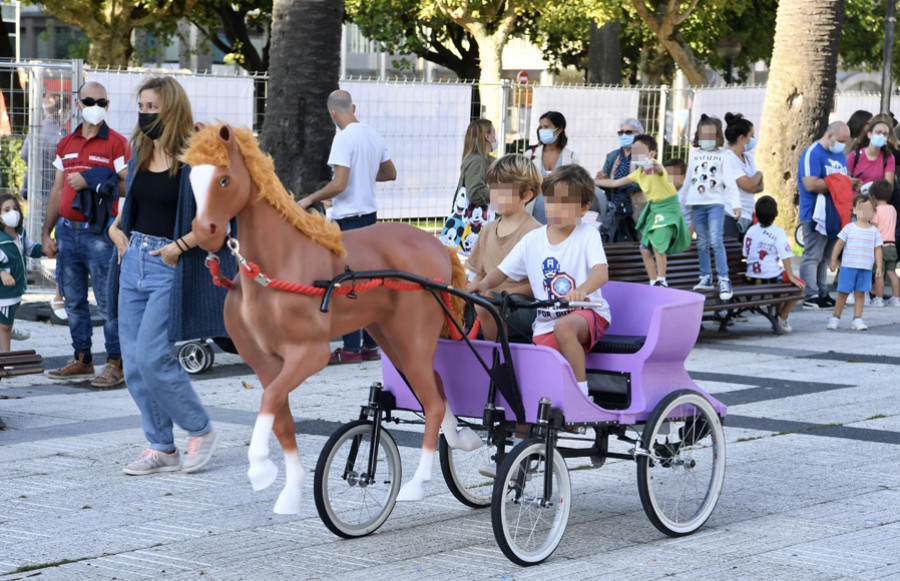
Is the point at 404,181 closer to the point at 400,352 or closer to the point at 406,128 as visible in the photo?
the point at 406,128

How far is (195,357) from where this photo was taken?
1073cm

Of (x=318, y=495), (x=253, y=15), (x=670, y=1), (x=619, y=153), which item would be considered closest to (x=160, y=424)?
(x=318, y=495)

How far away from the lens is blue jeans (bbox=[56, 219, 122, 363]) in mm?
9867

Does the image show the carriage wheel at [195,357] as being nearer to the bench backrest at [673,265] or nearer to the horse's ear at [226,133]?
the bench backrest at [673,265]

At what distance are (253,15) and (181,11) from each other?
7.87 meters

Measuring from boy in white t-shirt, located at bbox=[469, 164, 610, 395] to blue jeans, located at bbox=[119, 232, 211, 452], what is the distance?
1844 millimetres

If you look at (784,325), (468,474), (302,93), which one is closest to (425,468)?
(468,474)

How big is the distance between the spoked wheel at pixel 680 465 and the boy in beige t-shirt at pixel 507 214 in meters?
0.90

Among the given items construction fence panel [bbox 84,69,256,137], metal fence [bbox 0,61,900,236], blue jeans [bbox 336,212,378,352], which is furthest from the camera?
metal fence [bbox 0,61,900,236]

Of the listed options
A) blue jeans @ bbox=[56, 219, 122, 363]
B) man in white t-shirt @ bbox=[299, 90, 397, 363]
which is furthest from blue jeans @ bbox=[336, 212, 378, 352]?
blue jeans @ bbox=[56, 219, 122, 363]

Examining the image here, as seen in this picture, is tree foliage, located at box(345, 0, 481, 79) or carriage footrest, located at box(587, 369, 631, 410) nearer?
carriage footrest, located at box(587, 369, 631, 410)

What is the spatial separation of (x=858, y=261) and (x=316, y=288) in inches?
378

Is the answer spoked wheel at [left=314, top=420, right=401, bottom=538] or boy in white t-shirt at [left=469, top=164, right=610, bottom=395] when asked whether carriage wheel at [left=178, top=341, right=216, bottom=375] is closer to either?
spoked wheel at [left=314, top=420, right=401, bottom=538]

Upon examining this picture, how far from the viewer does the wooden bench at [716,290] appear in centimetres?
1238
